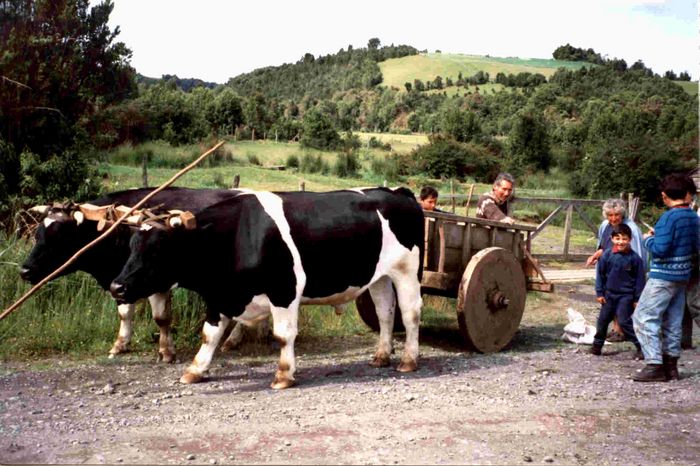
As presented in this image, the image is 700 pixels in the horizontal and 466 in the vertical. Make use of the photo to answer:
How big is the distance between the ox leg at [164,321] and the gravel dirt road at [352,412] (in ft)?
0.51

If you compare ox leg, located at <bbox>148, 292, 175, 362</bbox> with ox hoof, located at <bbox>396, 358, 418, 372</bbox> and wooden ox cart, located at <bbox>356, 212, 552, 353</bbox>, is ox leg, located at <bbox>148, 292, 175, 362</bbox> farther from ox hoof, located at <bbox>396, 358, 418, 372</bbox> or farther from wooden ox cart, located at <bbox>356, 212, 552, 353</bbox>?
wooden ox cart, located at <bbox>356, 212, 552, 353</bbox>

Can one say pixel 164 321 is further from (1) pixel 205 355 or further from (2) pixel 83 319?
(2) pixel 83 319

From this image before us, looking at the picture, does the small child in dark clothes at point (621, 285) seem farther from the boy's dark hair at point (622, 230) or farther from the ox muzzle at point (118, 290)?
the ox muzzle at point (118, 290)

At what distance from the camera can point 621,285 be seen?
797 centimetres

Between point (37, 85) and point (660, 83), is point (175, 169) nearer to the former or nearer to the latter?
point (37, 85)

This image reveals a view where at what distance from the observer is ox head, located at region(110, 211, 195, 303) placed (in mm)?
6047

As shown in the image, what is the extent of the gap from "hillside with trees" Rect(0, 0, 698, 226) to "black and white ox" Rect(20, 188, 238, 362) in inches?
178

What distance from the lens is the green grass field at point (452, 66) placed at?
422ft

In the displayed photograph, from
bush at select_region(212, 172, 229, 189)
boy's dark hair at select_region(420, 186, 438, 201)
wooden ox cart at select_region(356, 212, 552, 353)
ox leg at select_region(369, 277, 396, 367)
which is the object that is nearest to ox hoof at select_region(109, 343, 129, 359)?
ox leg at select_region(369, 277, 396, 367)

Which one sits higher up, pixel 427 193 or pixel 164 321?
pixel 427 193

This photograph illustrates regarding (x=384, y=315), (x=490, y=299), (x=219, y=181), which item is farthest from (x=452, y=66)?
(x=384, y=315)

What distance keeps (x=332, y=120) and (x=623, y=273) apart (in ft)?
186

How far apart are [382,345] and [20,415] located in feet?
10.5

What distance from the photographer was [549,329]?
973 cm
